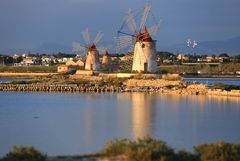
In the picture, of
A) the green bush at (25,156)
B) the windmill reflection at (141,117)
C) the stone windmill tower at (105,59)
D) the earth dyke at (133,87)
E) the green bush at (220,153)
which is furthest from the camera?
the stone windmill tower at (105,59)

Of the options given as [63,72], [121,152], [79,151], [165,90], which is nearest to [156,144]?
[121,152]

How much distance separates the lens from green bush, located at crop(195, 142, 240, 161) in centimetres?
1005

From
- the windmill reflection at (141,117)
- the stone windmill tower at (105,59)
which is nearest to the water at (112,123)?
the windmill reflection at (141,117)

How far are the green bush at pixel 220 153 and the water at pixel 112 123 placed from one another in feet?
11.8

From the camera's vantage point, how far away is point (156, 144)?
405 inches

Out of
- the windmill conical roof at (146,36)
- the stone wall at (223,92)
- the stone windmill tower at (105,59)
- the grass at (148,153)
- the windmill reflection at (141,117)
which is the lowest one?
the windmill reflection at (141,117)

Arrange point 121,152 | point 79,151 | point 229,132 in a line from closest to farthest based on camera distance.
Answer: point 121,152, point 79,151, point 229,132

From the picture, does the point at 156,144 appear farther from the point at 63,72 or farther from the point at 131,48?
the point at 63,72

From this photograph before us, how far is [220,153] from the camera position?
10.1 meters

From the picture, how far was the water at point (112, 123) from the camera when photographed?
605 inches

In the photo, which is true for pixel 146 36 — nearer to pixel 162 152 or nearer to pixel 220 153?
pixel 220 153

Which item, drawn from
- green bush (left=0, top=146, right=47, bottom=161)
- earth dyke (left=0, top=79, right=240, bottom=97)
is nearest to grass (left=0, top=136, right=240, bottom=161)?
green bush (left=0, top=146, right=47, bottom=161)

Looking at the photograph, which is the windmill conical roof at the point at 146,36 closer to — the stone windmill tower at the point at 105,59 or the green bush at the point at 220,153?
the stone windmill tower at the point at 105,59

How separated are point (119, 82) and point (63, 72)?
69.4 feet
